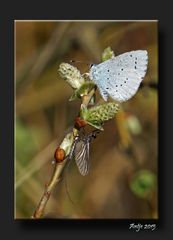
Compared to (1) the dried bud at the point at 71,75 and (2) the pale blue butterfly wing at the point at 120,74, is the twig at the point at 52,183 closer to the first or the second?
(1) the dried bud at the point at 71,75

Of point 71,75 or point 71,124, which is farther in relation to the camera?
point 71,124

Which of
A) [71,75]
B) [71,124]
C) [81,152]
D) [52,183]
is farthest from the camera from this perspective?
[71,124]

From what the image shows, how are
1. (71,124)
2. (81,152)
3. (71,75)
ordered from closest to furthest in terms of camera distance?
(71,75)
(81,152)
(71,124)

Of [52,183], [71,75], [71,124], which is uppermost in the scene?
[71,75]

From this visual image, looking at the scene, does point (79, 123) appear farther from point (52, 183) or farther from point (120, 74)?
point (120, 74)

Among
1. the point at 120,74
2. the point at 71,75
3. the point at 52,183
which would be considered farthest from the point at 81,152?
the point at 52,183

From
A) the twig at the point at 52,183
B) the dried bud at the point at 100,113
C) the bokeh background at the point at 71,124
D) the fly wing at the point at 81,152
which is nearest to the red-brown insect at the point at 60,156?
the twig at the point at 52,183

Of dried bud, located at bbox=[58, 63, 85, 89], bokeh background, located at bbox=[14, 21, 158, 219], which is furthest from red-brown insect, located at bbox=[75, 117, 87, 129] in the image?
bokeh background, located at bbox=[14, 21, 158, 219]
